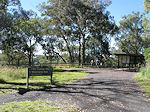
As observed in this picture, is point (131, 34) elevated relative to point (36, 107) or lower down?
elevated

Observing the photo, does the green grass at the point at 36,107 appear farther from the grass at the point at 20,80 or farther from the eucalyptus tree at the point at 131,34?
the eucalyptus tree at the point at 131,34

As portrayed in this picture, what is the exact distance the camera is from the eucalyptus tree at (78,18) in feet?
85.9

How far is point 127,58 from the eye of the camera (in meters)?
24.8

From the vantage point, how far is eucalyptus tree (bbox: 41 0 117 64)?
2619 centimetres

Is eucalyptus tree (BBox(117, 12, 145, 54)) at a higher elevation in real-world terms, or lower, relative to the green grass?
higher

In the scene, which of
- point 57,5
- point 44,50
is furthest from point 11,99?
point 44,50

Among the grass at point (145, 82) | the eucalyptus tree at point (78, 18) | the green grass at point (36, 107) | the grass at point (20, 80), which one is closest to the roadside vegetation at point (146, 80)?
the grass at point (145, 82)

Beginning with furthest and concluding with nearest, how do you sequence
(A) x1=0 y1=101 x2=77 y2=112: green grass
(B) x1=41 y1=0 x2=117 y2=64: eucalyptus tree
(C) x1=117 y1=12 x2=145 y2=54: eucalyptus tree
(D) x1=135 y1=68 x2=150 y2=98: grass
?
(C) x1=117 y1=12 x2=145 y2=54: eucalyptus tree < (B) x1=41 y1=0 x2=117 y2=64: eucalyptus tree < (D) x1=135 y1=68 x2=150 y2=98: grass < (A) x1=0 y1=101 x2=77 y2=112: green grass

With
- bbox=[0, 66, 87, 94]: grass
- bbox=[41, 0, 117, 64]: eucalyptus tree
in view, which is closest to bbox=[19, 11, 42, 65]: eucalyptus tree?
bbox=[41, 0, 117, 64]: eucalyptus tree

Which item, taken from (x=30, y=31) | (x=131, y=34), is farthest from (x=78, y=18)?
(x=131, y=34)

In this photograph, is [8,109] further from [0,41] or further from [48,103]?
[0,41]

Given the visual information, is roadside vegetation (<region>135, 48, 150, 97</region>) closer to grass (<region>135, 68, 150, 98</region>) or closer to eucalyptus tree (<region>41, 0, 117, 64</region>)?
grass (<region>135, 68, 150, 98</region>)

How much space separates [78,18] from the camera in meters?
27.8

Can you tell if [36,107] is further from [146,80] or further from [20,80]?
[146,80]
